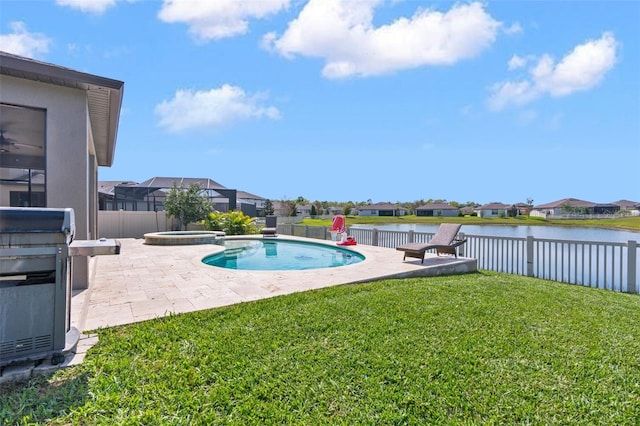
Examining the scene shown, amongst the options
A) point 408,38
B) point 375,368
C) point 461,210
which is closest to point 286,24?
point 408,38

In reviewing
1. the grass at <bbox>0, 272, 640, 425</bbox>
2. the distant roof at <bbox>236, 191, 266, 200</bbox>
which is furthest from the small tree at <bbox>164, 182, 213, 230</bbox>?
the distant roof at <bbox>236, 191, 266, 200</bbox>

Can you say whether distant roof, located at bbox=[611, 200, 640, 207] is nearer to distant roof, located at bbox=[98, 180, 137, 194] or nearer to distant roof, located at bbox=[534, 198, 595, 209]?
distant roof, located at bbox=[534, 198, 595, 209]

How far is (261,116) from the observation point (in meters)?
20.0

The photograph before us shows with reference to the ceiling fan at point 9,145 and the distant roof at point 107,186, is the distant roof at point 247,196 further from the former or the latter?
the ceiling fan at point 9,145

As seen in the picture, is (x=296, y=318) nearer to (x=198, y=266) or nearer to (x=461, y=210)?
(x=198, y=266)

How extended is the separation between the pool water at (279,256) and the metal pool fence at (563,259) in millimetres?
2947

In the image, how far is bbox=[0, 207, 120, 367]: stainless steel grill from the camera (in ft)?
8.02

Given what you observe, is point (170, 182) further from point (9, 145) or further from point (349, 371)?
point (349, 371)

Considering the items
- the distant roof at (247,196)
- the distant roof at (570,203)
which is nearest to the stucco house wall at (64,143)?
the distant roof at (247,196)

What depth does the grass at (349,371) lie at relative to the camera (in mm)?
2324

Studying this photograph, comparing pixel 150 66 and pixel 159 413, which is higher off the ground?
pixel 150 66

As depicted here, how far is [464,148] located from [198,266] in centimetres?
2403

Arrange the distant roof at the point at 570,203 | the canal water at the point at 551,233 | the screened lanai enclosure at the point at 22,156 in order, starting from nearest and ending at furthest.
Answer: the screened lanai enclosure at the point at 22,156
the canal water at the point at 551,233
the distant roof at the point at 570,203

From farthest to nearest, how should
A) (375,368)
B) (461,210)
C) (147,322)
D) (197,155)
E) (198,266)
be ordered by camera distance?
1. (461,210)
2. (197,155)
3. (198,266)
4. (147,322)
5. (375,368)
